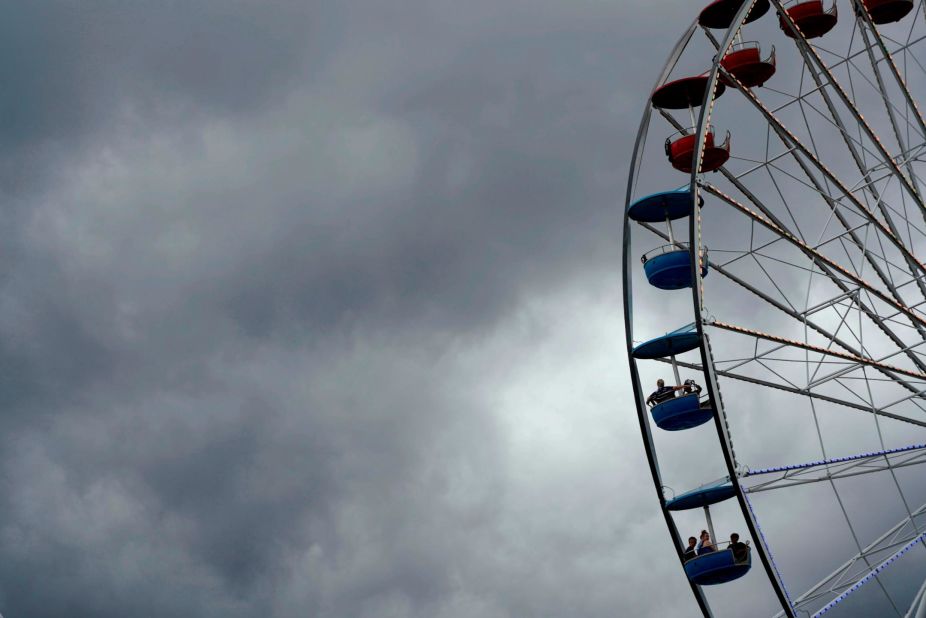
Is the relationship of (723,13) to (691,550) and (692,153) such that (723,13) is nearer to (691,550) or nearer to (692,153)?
(692,153)

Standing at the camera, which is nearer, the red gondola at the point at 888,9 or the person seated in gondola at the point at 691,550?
the person seated in gondola at the point at 691,550

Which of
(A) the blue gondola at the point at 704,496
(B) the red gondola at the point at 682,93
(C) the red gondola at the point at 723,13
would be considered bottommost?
(A) the blue gondola at the point at 704,496

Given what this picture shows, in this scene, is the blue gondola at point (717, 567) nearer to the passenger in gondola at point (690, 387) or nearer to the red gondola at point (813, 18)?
the passenger in gondola at point (690, 387)

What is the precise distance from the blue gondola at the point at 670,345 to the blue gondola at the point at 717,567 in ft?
12.4

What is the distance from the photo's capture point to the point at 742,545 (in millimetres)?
25109

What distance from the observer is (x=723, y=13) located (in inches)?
1117

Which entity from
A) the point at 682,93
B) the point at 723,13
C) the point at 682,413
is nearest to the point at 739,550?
the point at 682,413

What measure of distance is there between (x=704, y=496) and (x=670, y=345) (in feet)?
9.33

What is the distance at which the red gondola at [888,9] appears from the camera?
97.7 feet

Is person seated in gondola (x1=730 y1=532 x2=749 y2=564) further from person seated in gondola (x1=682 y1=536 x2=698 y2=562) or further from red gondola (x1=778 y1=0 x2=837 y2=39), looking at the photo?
red gondola (x1=778 y1=0 x2=837 y2=39)

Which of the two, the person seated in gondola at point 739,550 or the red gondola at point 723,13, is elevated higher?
the red gondola at point 723,13

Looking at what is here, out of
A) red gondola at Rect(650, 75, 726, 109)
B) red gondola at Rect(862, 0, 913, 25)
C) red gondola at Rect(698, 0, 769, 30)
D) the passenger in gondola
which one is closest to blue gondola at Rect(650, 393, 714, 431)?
the passenger in gondola

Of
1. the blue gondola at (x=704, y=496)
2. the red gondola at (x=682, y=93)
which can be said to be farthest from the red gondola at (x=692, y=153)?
the blue gondola at (x=704, y=496)

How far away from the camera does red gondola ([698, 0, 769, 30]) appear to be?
2827 cm
